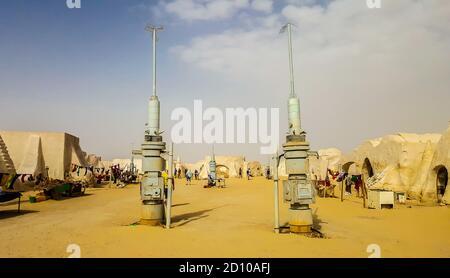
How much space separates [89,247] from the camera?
275 inches

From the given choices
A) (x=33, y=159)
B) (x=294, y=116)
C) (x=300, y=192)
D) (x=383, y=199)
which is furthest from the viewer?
(x=33, y=159)

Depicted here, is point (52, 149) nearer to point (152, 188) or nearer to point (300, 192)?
point (152, 188)

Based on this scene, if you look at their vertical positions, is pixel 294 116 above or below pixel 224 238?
above

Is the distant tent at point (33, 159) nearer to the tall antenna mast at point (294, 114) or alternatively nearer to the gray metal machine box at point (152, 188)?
the gray metal machine box at point (152, 188)

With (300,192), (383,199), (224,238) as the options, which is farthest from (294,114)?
(383,199)

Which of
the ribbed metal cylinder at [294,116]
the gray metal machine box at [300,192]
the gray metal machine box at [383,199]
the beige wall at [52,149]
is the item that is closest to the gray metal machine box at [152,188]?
the gray metal machine box at [300,192]

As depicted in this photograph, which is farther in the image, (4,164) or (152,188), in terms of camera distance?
(4,164)

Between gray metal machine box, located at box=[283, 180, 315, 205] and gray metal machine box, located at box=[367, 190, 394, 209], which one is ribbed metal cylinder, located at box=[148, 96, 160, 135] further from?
gray metal machine box, located at box=[367, 190, 394, 209]

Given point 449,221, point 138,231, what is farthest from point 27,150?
point 449,221

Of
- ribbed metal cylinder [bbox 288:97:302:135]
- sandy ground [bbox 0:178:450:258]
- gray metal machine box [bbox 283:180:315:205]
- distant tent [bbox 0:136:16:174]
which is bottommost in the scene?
sandy ground [bbox 0:178:450:258]

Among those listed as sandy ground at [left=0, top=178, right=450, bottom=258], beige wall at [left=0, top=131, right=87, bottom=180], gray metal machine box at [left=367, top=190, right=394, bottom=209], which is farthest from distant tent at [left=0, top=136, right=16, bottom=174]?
gray metal machine box at [left=367, top=190, right=394, bottom=209]

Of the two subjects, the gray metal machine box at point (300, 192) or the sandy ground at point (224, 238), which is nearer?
the sandy ground at point (224, 238)

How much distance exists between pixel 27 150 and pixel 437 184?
3883 cm
